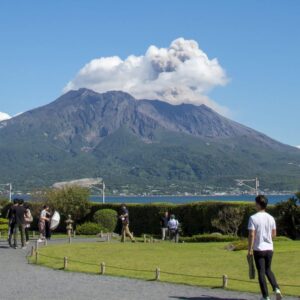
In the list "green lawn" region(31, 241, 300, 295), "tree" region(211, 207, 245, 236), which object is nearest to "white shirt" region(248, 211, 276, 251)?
"green lawn" region(31, 241, 300, 295)

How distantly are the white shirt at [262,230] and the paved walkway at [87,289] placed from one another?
1.54 m

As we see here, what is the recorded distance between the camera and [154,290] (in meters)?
14.9

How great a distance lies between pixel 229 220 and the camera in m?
41.0

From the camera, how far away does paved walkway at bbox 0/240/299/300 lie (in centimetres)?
1392

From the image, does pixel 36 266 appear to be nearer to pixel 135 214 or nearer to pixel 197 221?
pixel 197 221

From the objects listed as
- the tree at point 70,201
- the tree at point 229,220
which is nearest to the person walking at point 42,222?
the tree at point 229,220

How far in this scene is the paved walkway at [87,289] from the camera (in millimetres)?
13922

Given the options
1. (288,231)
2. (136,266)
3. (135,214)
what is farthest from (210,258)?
(135,214)

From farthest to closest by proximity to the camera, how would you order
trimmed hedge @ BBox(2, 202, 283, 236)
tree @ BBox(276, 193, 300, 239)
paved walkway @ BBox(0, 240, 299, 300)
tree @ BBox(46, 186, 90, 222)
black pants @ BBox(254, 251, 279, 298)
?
tree @ BBox(46, 186, 90, 222) < trimmed hedge @ BBox(2, 202, 283, 236) < tree @ BBox(276, 193, 300, 239) < paved walkway @ BBox(0, 240, 299, 300) < black pants @ BBox(254, 251, 279, 298)

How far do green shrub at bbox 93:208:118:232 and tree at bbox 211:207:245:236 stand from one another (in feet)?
25.7

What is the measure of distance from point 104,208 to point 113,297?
118 feet

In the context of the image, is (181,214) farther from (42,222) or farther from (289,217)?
(42,222)

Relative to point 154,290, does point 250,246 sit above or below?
above

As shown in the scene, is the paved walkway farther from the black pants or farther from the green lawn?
the black pants
